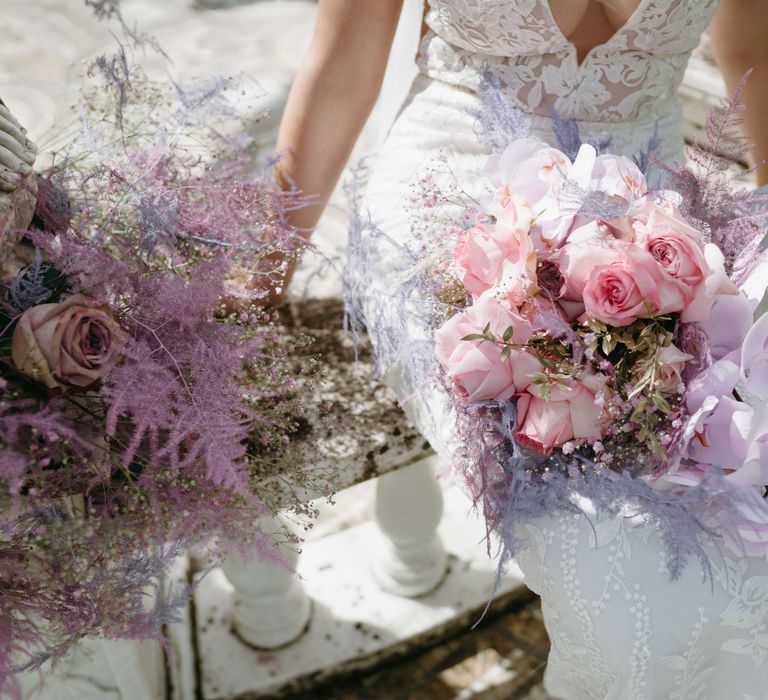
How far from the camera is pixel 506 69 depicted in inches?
50.2

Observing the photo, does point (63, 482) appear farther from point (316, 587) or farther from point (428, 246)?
point (316, 587)

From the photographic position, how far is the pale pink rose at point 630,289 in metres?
0.82

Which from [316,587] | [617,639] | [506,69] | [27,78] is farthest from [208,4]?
[617,639]

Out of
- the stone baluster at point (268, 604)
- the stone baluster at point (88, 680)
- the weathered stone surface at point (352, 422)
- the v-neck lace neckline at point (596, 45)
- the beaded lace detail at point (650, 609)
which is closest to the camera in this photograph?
the beaded lace detail at point (650, 609)

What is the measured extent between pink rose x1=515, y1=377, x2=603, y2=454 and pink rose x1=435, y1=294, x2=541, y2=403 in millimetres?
24

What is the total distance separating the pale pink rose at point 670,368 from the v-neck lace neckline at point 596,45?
57cm

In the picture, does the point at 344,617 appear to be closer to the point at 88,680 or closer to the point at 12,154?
the point at 88,680

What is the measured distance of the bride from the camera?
92cm

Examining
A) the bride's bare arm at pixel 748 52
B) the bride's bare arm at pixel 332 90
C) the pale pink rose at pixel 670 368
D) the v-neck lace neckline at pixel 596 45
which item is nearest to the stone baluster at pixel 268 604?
the bride's bare arm at pixel 332 90

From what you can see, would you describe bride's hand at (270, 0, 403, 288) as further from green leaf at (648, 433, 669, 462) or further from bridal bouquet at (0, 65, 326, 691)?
green leaf at (648, 433, 669, 462)

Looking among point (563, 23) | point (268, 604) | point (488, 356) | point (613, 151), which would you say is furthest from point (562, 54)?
point (268, 604)

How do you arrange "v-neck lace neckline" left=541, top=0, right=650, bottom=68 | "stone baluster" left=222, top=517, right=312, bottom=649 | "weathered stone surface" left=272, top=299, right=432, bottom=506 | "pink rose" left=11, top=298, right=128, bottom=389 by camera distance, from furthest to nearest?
"stone baluster" left=222, top=517, right=312, bottom=649
"weathered stone surface" left=272, top=299, right=432, bottom=506
"v-neck lace neckline" left=541, top=0, right=650, bottom=68
"pink rose" left=11, top=298, right=128, bottom=389

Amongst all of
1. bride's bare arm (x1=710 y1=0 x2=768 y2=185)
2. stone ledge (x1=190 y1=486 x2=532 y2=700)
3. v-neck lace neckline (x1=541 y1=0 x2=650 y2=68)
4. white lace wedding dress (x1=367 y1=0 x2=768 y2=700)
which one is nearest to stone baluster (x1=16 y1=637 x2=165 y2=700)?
stone ledge (x1=190 y1=486 x2=532 y2=700)

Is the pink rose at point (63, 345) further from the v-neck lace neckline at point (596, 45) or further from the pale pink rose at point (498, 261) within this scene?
the v-neck lace neckline at point (596, 45)
